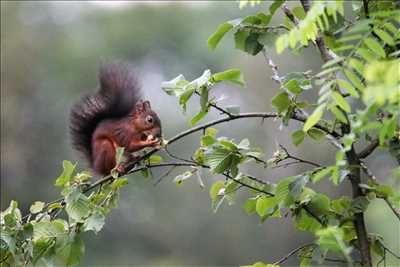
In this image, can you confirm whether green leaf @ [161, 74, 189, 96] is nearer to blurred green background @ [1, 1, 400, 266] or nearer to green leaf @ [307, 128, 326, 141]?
green leaf @ [307, 128, 326, 141]

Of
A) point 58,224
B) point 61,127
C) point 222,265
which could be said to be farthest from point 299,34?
point 61,127

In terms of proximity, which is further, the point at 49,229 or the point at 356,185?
the point at 49,229

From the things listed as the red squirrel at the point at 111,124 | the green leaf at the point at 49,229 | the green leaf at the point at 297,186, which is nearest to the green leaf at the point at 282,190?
the green leaf at the point at 297,186

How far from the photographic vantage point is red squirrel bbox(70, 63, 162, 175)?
2.74 m

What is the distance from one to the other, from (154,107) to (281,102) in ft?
26.0

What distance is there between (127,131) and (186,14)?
40.5 feet

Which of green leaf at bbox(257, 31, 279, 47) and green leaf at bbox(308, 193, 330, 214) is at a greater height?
green leaf at bbox(257, 31, 279, 47)

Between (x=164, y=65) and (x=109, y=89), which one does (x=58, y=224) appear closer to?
(x=109, y=89)

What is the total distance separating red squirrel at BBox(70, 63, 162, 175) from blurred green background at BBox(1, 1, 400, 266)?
5.24 m

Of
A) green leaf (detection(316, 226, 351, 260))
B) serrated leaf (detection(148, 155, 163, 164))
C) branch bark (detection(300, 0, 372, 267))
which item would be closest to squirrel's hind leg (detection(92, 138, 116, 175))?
serrated leaf (detection(148, 155, 163, 164))

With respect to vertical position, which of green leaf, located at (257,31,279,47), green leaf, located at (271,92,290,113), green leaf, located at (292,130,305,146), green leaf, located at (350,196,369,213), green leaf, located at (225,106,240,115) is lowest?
green leaf, located at (350,196,369,213)

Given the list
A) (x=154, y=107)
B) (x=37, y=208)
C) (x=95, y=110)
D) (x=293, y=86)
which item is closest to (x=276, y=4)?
(x=293, y=86)

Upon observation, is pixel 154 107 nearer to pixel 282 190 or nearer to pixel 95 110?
pixel 95 110

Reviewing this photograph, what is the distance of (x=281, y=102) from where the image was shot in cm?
156
